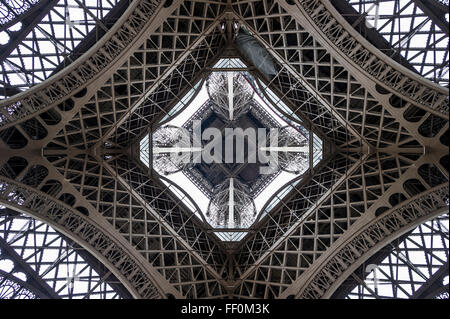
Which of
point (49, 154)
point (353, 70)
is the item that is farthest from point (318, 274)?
point (49, 154)

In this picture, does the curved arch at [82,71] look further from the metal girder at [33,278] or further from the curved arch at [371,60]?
the curved arch at [371,60]

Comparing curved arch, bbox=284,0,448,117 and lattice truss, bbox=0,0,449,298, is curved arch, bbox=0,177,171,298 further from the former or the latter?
curved arch, bbox=284,0,448,117

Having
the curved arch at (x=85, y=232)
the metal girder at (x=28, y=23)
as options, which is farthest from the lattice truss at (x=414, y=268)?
the metal girder at (x=28, y=23)

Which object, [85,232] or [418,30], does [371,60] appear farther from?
[85,232]

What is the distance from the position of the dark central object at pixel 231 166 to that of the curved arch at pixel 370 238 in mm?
6887

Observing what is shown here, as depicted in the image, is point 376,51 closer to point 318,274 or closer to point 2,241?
point 318,274

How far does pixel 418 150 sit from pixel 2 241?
18311mm

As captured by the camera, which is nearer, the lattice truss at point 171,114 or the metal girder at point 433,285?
the lattice truss at point 171,114

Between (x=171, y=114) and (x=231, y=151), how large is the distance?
544 centimetres

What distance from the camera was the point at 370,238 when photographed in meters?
20.0

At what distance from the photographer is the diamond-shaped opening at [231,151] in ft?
78.3

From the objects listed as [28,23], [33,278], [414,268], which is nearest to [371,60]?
[414,268]

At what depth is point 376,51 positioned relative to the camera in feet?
60.6

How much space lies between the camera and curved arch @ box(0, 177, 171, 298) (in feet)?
63.4
